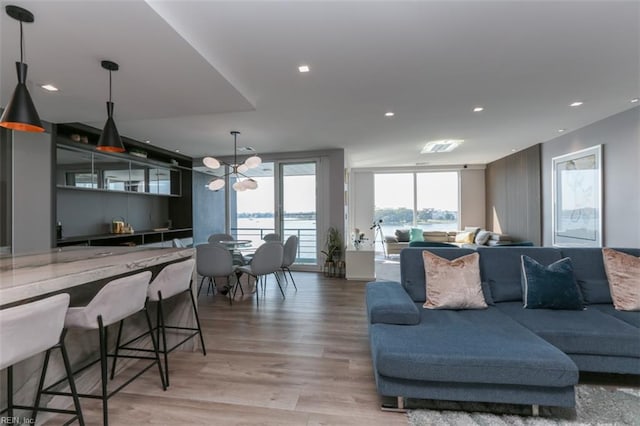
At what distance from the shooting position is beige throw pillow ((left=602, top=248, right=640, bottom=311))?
95.1 inches

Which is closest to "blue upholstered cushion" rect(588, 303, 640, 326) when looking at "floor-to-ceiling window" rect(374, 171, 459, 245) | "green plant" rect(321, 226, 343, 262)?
"green plant" rect(321, 226, 343, 262)

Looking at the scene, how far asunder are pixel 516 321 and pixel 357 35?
2481mm

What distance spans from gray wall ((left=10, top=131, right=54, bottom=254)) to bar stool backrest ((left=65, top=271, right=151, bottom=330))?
251 cm

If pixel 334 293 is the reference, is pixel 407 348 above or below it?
above

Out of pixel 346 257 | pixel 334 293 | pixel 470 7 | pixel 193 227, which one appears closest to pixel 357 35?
pixel 470 7

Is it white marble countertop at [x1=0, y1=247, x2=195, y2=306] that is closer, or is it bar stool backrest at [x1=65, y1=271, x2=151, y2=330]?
white marble countertop at [x1=0, y1=247, x2=195, y2=306]

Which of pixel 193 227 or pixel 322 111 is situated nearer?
pixel 322 111

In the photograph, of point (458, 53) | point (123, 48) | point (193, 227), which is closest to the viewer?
point (123, 48)

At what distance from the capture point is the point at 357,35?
216 centimetres

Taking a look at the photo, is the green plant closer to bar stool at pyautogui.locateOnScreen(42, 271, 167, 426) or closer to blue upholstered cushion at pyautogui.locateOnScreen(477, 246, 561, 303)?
blue upholstered cushion at pyautogui.locateOnScreen(477, 246, 561, 303)

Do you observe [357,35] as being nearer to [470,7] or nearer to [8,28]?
[470,7]

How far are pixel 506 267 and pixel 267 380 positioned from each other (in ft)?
7.65

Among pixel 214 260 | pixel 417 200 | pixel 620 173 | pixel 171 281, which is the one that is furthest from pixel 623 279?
pixel 417 200

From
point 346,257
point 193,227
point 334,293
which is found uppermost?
point 193,227
